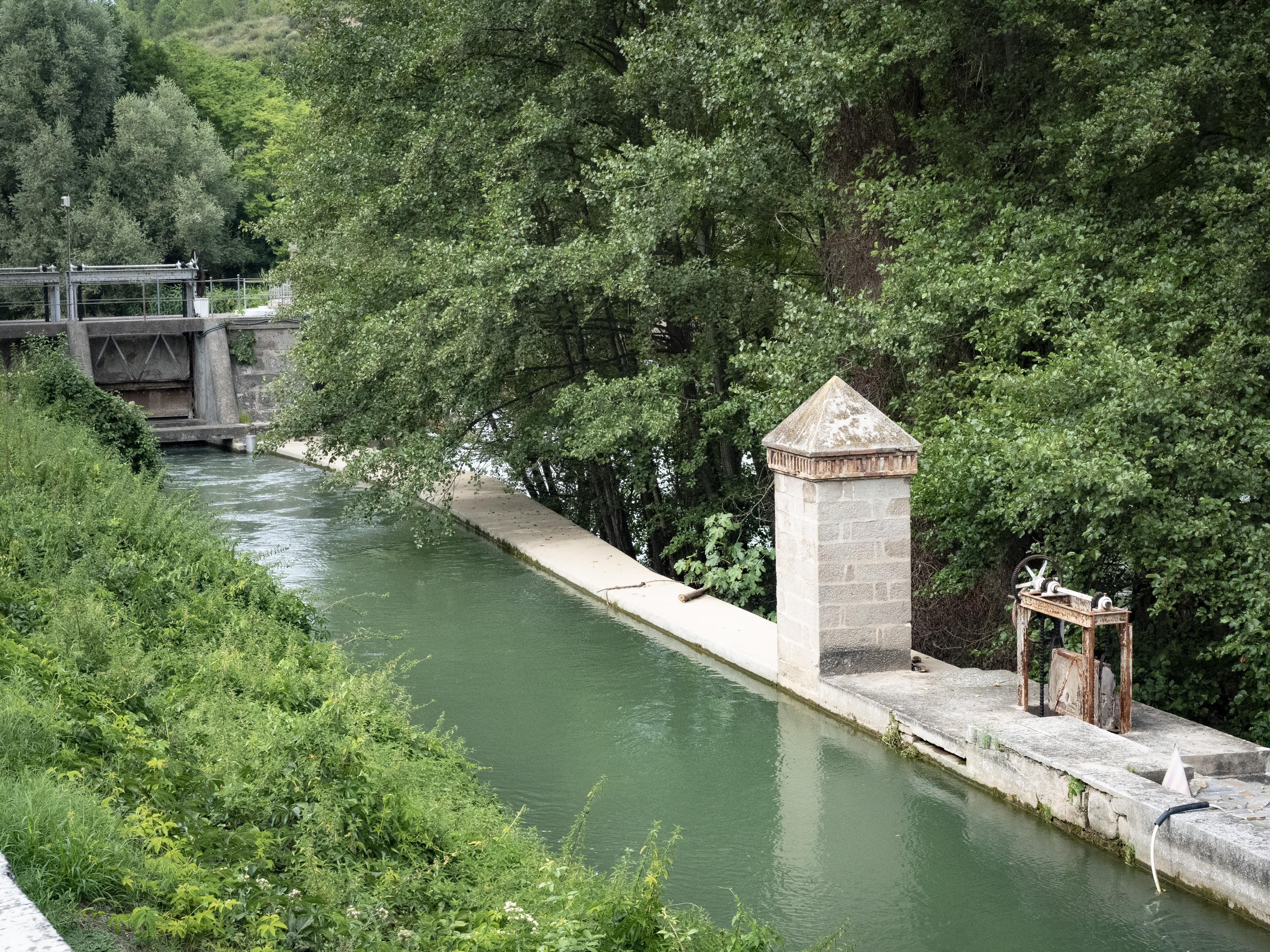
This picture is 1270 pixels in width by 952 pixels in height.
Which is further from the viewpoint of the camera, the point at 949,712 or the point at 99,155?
the point at 99,155

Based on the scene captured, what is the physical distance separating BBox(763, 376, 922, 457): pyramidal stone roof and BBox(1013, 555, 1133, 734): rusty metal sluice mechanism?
47.3 inches

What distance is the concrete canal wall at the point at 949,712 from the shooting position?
574 centimetres

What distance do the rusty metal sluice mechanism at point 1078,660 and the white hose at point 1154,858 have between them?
124cm

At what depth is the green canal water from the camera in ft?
18.4

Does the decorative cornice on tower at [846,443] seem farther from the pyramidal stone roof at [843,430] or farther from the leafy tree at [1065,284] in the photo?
the leafy tree at [1065,284]

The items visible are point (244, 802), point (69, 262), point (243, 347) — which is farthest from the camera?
point (69, 262)

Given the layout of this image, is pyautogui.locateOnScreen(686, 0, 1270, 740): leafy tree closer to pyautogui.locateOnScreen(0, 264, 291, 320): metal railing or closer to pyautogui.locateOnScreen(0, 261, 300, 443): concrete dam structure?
pyautogui.locateOnScreen(0, 264, 291, 320): metal railing

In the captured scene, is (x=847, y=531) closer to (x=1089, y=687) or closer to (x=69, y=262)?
(x=1089, y=687)

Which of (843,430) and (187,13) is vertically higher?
(187,13)

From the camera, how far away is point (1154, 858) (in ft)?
18.9

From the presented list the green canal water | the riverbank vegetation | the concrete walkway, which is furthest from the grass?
the green canal water

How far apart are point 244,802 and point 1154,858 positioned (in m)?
4.07

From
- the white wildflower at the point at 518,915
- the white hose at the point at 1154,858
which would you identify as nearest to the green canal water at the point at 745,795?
the white hose at the point at 1154,858

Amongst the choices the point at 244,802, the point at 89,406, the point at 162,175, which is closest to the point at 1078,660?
the point at 244,802
